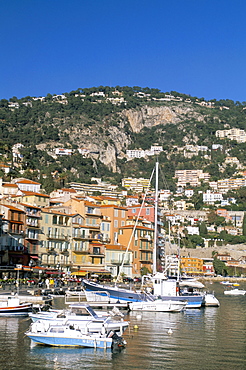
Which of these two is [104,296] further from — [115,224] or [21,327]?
[115,224]

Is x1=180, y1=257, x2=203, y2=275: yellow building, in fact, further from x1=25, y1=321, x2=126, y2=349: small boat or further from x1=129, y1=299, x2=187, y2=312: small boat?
x1=25, y1=321, x2=126, y2=349: small boat

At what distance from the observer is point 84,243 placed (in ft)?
259

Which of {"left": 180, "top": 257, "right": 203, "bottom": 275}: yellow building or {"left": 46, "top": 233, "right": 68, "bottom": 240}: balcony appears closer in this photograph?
{"left": 46, "top": 233, "right": 68, "bottom": 240}: balcony

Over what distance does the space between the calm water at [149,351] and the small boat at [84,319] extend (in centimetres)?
127

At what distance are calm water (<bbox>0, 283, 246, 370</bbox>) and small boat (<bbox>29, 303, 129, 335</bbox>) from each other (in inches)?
50.2

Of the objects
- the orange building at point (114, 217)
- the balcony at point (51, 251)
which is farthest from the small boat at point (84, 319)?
the orange building at point (114, 217)

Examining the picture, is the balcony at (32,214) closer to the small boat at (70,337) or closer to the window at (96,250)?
the window at (96,250)

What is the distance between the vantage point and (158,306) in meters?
47.2

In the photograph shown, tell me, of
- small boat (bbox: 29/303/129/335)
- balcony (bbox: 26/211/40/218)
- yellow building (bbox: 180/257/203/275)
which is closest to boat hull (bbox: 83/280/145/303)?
small boat (bbox: 29/303/129/335)

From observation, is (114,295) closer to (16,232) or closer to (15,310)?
(15,310)

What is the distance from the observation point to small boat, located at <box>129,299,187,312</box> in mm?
46688

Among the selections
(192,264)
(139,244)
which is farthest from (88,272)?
(192,264)

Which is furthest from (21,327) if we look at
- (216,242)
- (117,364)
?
(216,242)

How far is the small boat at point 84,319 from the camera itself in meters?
29.2
